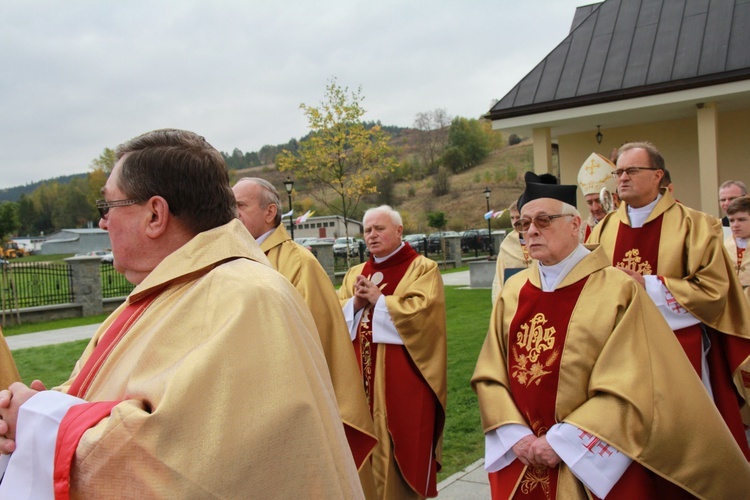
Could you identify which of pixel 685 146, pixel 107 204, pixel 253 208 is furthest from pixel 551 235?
pixel 685 146

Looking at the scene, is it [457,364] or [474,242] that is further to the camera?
[474,242]

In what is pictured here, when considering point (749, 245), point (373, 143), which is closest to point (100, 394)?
point (749, 245)

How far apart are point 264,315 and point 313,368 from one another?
196 mm

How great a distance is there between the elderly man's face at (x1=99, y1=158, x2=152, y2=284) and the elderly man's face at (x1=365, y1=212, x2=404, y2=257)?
9.80 feet

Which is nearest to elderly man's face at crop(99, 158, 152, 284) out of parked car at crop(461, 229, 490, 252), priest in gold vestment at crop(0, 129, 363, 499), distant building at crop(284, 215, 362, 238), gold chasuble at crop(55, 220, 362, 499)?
priest in gold vestment at crop(0, 129, 363, 499)

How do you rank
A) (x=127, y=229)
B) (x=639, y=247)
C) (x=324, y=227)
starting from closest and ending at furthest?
1. (x=127, y=229)
2. (x=639, y=247)
3. (x=324, y=227)

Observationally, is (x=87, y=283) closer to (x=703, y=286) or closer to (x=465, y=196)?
(x=703, y=286)

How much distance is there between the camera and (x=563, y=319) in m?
3.13

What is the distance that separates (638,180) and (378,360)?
7.18ft

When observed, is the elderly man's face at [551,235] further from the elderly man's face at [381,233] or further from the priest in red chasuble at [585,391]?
the elderly man's face at [381,233]

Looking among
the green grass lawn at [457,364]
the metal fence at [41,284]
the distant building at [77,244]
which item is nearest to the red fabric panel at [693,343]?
the green grass lawn at [457,364]

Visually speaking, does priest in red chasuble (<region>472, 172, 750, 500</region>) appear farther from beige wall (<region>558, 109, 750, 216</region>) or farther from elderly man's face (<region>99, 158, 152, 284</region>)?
beige wall (<region>558, 109, 750, 216</region>)

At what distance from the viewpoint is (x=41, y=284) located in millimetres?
17594

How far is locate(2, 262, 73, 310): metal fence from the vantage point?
57.1ft
